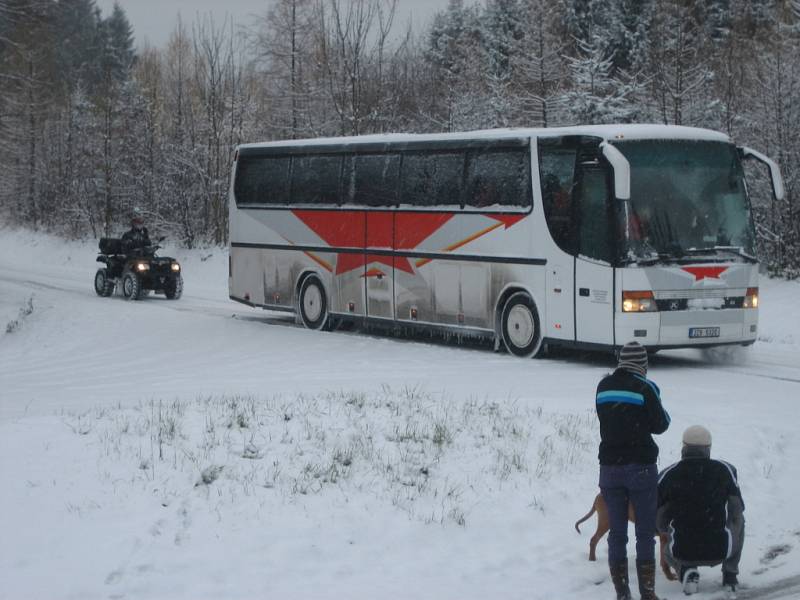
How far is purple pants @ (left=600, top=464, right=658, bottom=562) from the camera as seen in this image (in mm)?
7996

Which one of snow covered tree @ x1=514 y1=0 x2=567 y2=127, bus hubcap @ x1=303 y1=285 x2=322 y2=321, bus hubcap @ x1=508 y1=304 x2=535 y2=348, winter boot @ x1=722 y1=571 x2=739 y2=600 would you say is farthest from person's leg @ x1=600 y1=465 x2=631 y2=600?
snow covered tree @ x1=514 y1=0 x2=567 y2=127

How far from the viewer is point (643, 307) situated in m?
17.7

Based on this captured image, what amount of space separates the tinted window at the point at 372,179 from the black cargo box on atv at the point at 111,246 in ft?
35.8

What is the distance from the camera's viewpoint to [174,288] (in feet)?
104

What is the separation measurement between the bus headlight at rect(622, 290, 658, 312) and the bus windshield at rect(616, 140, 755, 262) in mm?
475

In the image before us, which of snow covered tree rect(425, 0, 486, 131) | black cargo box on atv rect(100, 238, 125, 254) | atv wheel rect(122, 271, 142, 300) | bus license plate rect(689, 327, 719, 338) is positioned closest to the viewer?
bus license plate rect(689, 327, 719, 338)

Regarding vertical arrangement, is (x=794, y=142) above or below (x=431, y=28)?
below

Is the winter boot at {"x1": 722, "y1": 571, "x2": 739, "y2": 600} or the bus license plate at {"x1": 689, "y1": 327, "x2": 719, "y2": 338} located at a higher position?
the bus license plate at {"x1": 689, "y1": 327, "x2": 719, "y2": 338}

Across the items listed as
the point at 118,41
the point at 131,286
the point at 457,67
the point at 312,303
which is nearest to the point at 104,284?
the point at 131,286

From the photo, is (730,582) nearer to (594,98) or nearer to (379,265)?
(379,265)

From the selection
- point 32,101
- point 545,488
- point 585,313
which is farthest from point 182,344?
point 32,101

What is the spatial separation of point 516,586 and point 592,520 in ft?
5.37

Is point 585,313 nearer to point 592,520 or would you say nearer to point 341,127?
point 592,520

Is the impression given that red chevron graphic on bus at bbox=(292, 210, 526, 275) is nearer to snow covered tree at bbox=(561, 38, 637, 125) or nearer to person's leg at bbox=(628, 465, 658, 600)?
person's leg at bbox=(628, 465, 658, 600)
